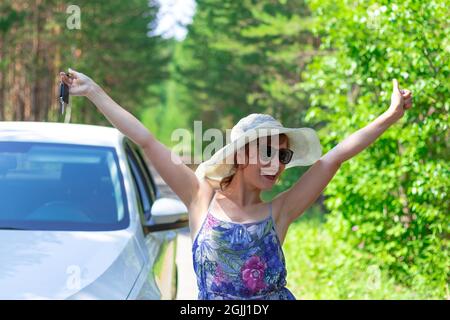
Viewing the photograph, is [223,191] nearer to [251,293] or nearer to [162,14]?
[251,293]

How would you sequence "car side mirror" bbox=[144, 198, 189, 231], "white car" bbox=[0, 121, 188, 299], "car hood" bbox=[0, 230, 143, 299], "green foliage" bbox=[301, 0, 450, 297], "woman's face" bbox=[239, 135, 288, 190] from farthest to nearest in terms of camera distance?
"green foliage" bbox=[301, 0, 450, 297]
"car side mirror" bbox=[144, 198, 189, 231]
"white car" bbox=[0, 121, 188, 299]
"car hood" bbox=[0, 230, 143, 299]
"woman's face" bbox=[239, 135, 288, 190]

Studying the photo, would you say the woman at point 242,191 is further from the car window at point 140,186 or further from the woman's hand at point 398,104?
the car window at point 140,186

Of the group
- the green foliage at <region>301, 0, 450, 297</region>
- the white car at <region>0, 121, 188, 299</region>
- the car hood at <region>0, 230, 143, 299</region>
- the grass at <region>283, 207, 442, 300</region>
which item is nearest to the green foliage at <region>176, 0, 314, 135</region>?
the grass at <region>283, 207, 442, 300</region>

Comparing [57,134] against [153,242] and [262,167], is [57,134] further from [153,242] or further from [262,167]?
[262,167]

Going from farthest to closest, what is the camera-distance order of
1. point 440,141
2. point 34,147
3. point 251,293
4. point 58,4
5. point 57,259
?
point 58,4 → point 440,141 → point 34,147 → point 57,259 → point 251,293

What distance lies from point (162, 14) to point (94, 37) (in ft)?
52.7

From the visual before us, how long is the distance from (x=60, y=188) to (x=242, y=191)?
2.76 metres

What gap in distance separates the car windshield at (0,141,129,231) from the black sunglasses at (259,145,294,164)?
2.20 meters

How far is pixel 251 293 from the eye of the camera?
2.98m

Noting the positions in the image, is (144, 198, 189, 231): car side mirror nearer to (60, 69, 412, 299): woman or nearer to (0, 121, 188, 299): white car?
(0, 121, 188, 299): white car

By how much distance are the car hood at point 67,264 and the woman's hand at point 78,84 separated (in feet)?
4.39

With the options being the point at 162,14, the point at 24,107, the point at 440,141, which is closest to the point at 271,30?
the point at 24,107

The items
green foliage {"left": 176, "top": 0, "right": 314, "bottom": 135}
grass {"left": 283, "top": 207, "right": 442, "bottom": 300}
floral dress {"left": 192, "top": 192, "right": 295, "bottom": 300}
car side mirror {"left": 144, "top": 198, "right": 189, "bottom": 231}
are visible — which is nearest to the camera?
floral dress {"left": 192, "top": 192, "right": 295, "bottom": 300}

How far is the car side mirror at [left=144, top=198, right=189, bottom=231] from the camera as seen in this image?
5.46 meters
